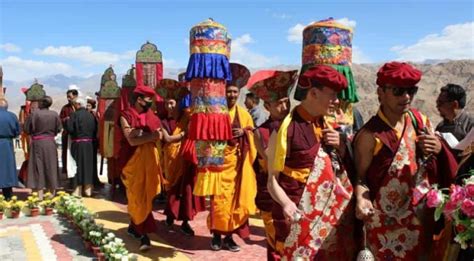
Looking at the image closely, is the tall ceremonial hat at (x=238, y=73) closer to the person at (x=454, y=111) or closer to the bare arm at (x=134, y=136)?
the bare arm at (x=134, y=136)

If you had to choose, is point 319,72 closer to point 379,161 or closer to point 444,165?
point 379,161

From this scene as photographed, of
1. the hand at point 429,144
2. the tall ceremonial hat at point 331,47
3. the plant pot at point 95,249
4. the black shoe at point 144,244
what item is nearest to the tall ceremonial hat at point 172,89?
the black shoe at point 144,244

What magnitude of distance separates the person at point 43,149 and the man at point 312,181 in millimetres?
6217

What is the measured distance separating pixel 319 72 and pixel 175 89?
3.99 meters

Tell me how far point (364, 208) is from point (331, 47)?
1.73 m

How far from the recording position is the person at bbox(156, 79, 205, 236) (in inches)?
243

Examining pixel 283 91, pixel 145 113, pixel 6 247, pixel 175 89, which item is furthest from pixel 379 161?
pixel 6 247

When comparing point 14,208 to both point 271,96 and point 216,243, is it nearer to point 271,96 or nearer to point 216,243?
point 216,243

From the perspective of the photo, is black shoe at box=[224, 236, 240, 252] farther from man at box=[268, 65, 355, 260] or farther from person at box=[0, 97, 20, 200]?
person at box=[0, 97, 20, 200]

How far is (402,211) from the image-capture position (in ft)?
9.64

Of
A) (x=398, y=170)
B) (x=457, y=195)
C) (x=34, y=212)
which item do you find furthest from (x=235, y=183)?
(x=34, y=212)

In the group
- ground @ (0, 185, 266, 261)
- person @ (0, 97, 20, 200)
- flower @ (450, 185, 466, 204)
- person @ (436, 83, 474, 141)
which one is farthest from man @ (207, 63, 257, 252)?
person @ (0, 97, 20, 200)

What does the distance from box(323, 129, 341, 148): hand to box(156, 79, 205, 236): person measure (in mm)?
3108

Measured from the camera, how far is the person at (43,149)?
8164mm
